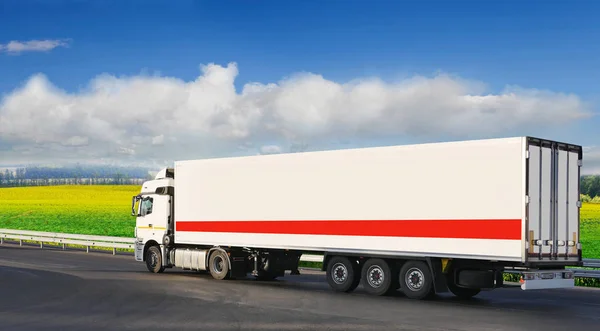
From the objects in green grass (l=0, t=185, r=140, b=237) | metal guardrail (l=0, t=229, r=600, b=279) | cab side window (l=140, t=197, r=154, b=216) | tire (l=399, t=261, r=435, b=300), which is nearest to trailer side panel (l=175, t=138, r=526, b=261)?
tire (l=399, t=261, r=435, b=300)

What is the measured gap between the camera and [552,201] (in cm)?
1712

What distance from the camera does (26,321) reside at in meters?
14.1

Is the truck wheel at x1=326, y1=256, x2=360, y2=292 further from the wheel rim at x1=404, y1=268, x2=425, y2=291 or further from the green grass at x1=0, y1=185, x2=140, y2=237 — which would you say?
the green grass at x1=0, y1=185, x2=140, y2=237

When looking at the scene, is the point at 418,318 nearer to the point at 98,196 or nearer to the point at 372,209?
the point at 372,209

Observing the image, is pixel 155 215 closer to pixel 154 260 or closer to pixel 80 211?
pixel 154 260

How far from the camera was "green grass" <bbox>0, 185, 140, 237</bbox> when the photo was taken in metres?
58.1

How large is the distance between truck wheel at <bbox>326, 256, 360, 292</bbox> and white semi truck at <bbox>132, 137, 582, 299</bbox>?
0.09 ft

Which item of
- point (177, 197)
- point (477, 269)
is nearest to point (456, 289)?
point (477, 269)

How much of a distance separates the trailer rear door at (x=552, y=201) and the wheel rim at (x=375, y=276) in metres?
3.77

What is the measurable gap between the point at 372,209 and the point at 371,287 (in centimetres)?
181

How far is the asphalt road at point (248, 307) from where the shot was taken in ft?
45.3

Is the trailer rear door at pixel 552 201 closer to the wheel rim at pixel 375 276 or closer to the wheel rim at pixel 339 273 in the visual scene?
the wheel rim at pixel 375 276

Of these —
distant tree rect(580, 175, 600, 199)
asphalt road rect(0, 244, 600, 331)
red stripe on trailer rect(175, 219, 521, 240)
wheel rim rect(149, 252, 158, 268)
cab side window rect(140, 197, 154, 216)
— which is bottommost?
asphalt road rect(0, 244, 600, 331)

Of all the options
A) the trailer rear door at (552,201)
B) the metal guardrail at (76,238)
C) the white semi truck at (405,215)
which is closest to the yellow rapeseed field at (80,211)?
the metal guardrail at (76,238)
